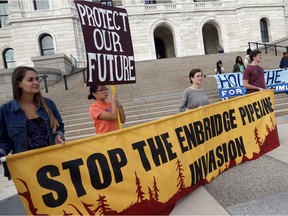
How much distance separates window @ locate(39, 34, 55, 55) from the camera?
30.5 meters

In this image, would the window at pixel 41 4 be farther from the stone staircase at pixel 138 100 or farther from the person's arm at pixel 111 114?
the person's arm at pixel 111 114

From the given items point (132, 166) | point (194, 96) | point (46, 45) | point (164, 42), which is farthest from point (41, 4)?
point (132, 166)

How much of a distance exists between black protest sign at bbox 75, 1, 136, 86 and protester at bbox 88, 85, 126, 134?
245mm

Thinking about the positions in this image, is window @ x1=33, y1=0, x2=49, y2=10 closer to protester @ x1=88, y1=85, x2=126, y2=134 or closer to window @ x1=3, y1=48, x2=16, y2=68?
window @ x1=3, y1=48, x2=16, y2=68

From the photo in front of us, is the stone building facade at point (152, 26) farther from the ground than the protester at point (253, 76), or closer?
farther from the ground

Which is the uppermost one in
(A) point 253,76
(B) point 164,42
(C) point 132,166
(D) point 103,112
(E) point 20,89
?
(B) point 164,42

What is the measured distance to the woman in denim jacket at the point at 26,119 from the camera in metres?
2.66

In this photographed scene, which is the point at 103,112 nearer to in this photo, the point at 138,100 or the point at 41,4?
the point at 138,100

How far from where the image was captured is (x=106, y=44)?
3379 mm

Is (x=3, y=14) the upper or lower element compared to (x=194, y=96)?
upper

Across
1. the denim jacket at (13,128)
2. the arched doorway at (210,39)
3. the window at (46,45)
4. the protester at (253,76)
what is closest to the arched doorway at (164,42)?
the arched doorway at (210,39)

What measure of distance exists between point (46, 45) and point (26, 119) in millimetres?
30259

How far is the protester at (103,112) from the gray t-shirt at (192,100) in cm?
126

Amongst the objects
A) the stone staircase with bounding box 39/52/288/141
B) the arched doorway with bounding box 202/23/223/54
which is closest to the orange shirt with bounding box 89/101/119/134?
the stone staircase with bounding box 39/52/288/141
